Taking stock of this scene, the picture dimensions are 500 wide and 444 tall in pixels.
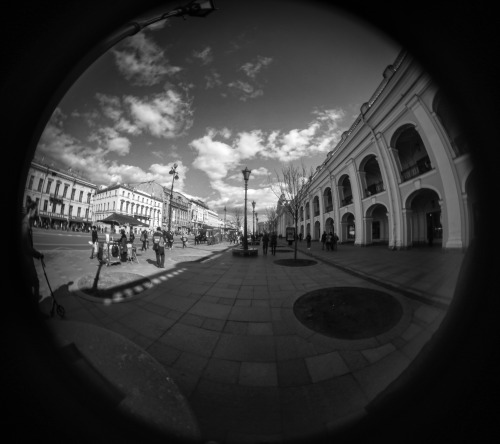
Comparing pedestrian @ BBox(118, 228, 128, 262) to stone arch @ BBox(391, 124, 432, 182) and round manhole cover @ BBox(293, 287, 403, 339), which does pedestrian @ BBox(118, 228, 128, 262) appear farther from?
stone arch @ BBox(391, 124, 432, 182)

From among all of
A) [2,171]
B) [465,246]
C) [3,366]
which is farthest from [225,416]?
[2,171]

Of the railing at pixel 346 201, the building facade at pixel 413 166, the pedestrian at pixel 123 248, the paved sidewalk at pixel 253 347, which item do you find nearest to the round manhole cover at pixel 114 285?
the paved sidewalk at pixel 253 347

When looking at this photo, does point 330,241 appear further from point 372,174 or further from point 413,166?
point 372,174

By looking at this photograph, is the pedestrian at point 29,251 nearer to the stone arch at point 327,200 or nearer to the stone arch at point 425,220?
the stone arch at point 425,220

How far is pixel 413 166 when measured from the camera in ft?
8.97

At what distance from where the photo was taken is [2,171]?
0.74 metres

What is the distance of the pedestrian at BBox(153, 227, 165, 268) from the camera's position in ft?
5.42

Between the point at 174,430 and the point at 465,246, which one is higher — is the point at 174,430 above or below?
below

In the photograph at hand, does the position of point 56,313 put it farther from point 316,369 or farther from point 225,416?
point 316,369

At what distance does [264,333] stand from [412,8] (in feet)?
5.32

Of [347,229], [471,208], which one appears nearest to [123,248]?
[471,208]

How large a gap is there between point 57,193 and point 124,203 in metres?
0.68

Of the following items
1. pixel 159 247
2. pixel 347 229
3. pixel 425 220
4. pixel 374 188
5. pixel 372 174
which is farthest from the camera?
pixel 347 229

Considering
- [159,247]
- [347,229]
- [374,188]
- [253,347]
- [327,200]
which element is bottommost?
[253,347]
